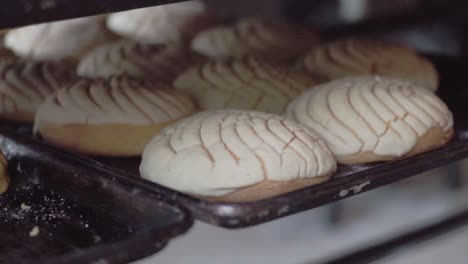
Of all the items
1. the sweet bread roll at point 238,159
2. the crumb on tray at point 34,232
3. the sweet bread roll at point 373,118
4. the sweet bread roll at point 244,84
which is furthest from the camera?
the sweet bread roll at point 244,84

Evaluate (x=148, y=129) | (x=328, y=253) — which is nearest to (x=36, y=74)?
(x=148, y=129)

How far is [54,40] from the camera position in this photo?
249 cm

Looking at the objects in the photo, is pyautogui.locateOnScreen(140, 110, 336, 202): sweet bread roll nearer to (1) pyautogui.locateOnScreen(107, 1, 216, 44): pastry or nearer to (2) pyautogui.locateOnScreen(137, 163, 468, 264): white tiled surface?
(1) pyautogui.locateOnScreen(107, 1, 216, 44): pastry

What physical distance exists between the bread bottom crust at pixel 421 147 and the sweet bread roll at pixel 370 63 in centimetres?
43

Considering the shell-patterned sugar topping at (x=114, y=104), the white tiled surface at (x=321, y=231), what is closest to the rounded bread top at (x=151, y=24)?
the white tiled surface at (x=321, y=231)

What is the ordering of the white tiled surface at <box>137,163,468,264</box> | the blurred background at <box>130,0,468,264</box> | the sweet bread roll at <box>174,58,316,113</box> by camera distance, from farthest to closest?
the white tiled surface at <box>137,163,468,264</box> → the blurred background at <box>130,0,468,264</box> → the sweet bread roll at <box>174,58,316,113</box>

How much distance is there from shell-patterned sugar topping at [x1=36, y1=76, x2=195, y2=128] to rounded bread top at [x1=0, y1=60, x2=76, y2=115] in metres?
0.14

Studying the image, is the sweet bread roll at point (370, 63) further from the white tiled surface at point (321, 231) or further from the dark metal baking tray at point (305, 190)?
the white tiled surface at point (321, 231)

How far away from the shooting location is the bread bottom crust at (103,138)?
172 cm

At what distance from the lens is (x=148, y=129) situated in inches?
68.7

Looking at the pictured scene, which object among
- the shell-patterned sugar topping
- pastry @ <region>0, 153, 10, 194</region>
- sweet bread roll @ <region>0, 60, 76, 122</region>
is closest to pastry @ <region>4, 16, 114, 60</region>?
sweet bread roll @ <region>0, 60, 76, 122</region>

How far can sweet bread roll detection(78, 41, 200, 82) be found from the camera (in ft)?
7.14

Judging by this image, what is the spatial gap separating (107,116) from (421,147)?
2.10ft

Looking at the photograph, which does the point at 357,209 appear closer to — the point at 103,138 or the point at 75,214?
the point at 103,138
